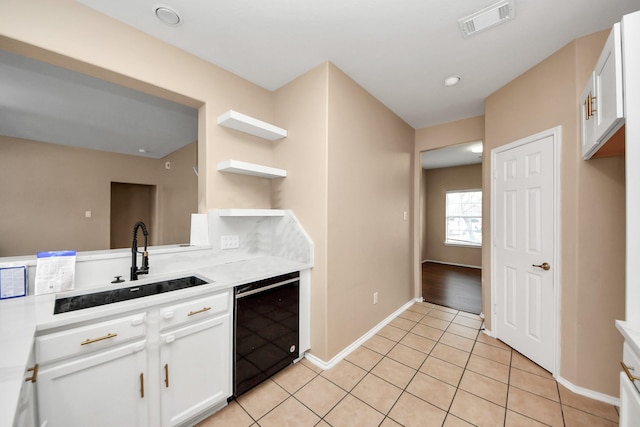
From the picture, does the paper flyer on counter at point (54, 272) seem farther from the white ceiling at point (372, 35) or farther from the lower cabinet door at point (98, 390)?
the white ceiling at point (372, 35)

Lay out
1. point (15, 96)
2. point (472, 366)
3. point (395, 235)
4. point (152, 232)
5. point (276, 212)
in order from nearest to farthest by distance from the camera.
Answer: point (472, 366)
point (276, 212)
point (15, 96)
point (395, 235)
point (152, 232)

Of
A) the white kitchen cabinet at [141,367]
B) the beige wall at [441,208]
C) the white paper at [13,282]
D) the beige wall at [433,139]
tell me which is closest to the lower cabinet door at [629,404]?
the white kitchen cabinet at [141,367]

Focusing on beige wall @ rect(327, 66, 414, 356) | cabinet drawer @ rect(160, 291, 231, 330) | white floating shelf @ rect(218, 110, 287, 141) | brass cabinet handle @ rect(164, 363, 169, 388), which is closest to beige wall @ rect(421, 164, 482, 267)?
beige wall @ rect(327, 66, 414, 356)

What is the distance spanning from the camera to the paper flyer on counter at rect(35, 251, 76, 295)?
4.55 ft

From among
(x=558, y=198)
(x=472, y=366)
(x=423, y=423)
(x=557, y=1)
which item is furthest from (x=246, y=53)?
(x=472, y=366)

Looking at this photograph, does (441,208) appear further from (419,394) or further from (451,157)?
(419,394)

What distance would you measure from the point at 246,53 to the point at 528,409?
3.47 m

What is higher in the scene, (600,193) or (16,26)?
(16,26)

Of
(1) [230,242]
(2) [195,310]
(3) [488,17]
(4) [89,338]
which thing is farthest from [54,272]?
(3) [488,17]

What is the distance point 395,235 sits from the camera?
322cm

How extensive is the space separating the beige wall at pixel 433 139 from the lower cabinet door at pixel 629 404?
274cm

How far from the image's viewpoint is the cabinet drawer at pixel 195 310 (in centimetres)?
137

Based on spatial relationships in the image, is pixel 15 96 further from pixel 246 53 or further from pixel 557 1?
pixel 557 1

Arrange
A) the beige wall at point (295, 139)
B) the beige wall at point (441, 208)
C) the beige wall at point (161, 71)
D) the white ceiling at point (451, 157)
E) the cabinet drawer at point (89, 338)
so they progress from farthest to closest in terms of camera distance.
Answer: the beige wall at point (441, 208) < the white ceiling at point (451, 157) < the beige wall at point (295, 139) < the beige wall at point (161, 71) < the cabinet drawer at point (89, 338)
